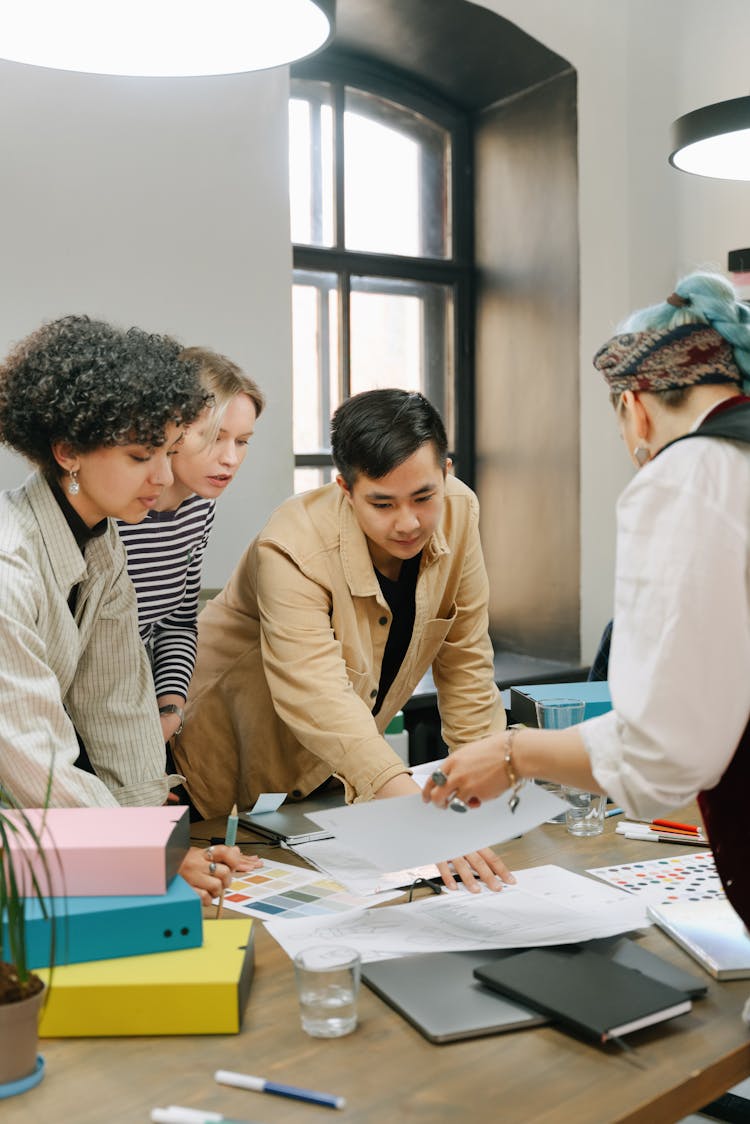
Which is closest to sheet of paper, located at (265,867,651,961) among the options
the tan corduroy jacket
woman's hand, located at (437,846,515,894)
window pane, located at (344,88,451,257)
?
woman's hand, located at (437,846,515,894)

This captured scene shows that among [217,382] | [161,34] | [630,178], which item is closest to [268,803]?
[217,382]

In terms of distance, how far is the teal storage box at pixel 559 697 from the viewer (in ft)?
6.70

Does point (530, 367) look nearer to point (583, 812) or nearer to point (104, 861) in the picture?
point (583, 812)

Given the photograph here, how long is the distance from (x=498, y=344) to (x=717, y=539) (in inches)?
139

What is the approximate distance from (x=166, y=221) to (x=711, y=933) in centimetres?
250

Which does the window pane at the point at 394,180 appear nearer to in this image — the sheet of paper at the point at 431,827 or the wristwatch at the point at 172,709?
the wristwatch at the point at 172,709

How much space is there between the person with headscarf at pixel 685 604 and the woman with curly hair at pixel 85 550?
657 mm

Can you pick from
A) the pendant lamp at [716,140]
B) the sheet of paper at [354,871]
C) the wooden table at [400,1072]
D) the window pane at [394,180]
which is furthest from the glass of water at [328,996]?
the window pane at [394,180]

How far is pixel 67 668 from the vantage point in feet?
5.50

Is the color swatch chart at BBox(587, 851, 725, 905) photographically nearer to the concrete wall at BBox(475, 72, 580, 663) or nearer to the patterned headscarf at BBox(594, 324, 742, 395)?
the patterned headscarf at BBox(594, 324, 742, 395)

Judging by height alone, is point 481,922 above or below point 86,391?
below

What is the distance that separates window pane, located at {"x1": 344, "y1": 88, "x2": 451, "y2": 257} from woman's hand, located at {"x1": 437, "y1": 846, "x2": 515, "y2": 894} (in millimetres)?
3111

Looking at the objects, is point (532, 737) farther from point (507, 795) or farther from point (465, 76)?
point (465, 76)

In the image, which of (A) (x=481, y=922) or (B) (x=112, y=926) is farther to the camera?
(A) (x=481, y=922)
